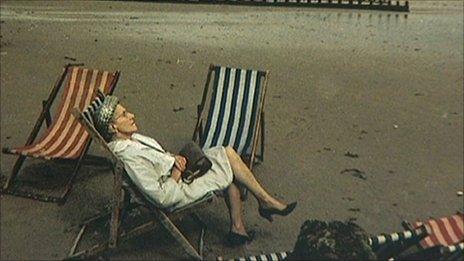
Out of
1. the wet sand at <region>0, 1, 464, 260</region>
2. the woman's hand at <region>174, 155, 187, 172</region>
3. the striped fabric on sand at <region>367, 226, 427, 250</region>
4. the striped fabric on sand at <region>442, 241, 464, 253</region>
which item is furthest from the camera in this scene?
the wet sand at <region>0, 1, 464, 260</region>

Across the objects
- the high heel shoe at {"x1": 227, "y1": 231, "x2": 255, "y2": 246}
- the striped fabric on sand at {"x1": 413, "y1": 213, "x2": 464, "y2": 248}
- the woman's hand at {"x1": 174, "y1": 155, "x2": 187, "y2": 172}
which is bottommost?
the high heel shoe at {"x1": 227, "y1": 231, "x2": 255, "y2": 246}

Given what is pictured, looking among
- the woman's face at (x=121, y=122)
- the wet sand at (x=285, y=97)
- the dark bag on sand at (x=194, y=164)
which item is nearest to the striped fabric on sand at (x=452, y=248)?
the wet sand at (x=285, y=97)

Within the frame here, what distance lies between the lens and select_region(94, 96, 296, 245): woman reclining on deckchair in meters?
4.30

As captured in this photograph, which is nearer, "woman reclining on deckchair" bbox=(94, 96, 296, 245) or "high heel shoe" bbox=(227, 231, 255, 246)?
"woman reclining on deckchair" bbox=(94, 96, 296, 245)

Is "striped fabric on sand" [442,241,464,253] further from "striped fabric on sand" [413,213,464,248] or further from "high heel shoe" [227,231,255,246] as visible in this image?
"high heel shoe" [227,231,255,246]

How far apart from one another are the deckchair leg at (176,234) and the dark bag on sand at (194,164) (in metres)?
0.35

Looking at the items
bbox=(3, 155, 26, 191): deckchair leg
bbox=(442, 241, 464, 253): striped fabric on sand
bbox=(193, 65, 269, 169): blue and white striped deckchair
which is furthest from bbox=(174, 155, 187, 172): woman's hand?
bbox=(442, 241, 464, 253): striped fabric on sand

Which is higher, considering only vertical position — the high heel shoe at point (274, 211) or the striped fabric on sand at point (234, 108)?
the striped fabric on sand at point (234, 108)

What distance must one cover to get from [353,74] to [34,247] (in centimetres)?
634

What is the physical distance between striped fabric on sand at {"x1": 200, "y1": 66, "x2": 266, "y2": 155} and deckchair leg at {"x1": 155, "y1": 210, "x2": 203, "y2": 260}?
59.5 inches

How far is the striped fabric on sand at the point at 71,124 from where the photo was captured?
213 inches

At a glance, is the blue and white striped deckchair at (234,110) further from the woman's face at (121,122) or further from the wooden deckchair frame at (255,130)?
the woman's face at (121,122)

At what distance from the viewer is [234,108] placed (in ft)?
19.8

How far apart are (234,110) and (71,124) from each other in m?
1.59
